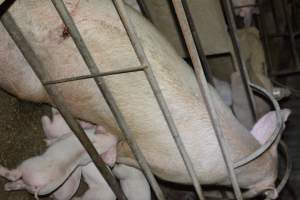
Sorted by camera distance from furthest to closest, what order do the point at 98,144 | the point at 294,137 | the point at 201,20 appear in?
the point at 294,137
the point at 201,20
the point at 98,144

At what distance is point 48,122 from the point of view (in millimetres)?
1418

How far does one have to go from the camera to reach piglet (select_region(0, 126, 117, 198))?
4.14 ft

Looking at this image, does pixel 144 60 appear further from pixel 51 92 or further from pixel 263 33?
pixel 263 33

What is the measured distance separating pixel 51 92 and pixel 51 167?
0.28m

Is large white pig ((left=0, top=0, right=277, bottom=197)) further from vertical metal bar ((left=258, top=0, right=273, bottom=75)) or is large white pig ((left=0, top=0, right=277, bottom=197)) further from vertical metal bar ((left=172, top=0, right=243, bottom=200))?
vertical metal bar ((left=258, top=0, right=273, bottom=75))

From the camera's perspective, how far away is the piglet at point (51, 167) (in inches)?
49.7

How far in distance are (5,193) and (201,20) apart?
33.0 inches

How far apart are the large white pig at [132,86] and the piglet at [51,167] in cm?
6

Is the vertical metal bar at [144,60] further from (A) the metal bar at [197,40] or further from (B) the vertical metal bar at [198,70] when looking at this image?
(A) the metal bar at [197,40]

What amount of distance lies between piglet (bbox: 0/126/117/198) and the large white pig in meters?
0.06

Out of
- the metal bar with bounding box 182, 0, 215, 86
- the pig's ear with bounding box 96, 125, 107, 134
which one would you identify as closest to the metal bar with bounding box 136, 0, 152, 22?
the metal bar with bounding box 182, 0, 215, 86

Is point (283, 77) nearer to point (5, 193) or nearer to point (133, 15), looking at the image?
point (133, 15)

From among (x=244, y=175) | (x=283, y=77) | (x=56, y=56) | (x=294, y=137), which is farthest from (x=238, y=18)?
(x=56, y=56)

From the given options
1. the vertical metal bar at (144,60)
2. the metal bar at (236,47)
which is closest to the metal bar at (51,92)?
the vertical metal bar at (144,60)
